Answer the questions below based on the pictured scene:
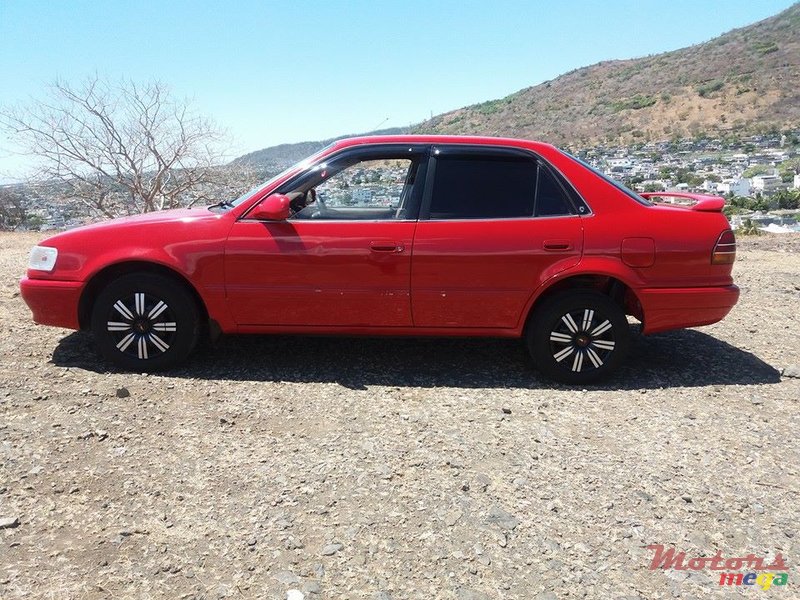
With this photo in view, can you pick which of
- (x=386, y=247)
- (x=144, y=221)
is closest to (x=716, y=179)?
(x=386, y=247)

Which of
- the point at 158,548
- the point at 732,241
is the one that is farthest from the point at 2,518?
the point at 732,241

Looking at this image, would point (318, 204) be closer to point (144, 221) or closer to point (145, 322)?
point (144, 221)

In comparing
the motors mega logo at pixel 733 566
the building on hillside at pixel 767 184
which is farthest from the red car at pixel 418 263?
the building on hillside at pixel 767 184

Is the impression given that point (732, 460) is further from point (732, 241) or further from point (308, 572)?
point (308, 572)

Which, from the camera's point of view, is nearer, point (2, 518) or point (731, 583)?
point (731, 583)

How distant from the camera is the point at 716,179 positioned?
22.8 meters

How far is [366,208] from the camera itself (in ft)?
14.0

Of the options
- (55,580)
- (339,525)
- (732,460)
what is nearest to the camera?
(55,580)

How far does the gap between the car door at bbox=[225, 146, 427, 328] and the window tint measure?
164 mm

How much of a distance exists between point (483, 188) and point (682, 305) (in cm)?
158

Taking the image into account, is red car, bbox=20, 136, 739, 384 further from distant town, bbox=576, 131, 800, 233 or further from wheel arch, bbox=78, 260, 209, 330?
distant town, bbox=576, 131, 800, 233

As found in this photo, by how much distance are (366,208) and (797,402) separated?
3.18 m

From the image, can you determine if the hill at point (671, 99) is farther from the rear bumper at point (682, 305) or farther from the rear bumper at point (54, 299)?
the rear bumper at point (54, 299)

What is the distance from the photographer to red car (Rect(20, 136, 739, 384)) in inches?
157
